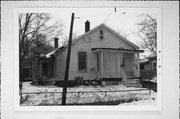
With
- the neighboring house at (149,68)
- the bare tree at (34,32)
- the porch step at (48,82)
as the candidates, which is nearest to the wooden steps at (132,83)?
the neighboring house at (149,68)

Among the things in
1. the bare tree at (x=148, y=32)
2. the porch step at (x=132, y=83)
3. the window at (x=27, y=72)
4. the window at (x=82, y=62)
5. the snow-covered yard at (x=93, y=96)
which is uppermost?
the bare tree at (x=148, y=32)

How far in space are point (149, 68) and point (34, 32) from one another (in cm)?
188

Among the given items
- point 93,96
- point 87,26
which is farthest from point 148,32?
point 93,96

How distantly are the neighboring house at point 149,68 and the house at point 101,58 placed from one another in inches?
3.1

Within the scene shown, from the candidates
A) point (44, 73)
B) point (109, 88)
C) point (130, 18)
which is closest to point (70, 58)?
point (44, 73)

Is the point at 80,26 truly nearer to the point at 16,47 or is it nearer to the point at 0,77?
the point at 16,47

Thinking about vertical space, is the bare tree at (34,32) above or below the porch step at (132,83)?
above

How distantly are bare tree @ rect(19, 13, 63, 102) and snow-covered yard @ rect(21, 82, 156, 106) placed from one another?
33 cm

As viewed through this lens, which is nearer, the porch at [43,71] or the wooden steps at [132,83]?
the porch at [43,71]

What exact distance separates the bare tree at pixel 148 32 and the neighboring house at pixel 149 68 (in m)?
0.13

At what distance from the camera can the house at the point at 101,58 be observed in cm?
327

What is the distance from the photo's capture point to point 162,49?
3289mm

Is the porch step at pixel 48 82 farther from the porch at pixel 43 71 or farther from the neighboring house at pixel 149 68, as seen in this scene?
the neighboring house at pixel 149 68

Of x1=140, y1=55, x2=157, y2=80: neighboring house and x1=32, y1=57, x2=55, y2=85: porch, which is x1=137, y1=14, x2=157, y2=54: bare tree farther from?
x1=32, y1=57, x2=55, y2=85: porch
